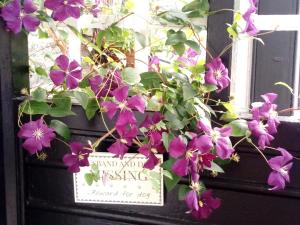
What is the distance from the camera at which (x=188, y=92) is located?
2.39 ft

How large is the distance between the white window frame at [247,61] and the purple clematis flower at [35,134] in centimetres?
39

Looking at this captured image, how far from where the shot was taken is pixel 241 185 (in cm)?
82

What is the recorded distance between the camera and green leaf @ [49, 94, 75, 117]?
2.72 feet

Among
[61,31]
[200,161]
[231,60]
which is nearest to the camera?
[200,161]

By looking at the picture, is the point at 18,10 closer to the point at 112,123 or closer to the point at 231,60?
the point at 112,123

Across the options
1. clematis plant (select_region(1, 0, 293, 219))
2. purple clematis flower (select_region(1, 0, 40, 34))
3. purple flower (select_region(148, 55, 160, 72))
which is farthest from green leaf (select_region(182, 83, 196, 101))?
purple clematis flower (select_region(1, 0, 40, 34))

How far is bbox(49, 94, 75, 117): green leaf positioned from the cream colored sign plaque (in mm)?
114

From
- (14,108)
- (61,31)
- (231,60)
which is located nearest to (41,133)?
(14,108)

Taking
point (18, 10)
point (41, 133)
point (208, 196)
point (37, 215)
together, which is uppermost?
point (18, 10)

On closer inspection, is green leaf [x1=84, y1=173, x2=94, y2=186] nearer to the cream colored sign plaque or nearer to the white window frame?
the cream colored sign plaque

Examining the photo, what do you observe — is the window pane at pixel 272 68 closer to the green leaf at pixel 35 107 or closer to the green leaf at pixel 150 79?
the green leaf at pixel 150 79

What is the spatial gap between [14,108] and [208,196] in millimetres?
473

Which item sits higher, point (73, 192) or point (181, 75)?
point (181, 75)

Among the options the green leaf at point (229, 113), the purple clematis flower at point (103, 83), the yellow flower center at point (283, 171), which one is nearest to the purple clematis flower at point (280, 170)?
the yellow flower center at point (283, 171)
